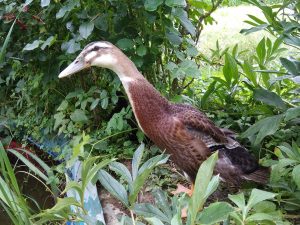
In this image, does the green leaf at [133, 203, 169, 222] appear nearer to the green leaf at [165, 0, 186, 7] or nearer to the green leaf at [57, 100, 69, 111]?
the green leaf at [165, 0, 186, 7]

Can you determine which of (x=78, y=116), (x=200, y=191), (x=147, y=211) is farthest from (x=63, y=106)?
(x=200, y=191)

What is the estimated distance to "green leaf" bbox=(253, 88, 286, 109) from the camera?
85.0 inches

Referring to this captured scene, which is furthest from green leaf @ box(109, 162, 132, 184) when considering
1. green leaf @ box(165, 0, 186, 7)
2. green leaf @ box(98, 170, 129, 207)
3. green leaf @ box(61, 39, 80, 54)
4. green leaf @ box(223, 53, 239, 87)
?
green leaf @ box(223, 53, 239, 87)

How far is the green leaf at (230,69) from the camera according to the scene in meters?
2.65

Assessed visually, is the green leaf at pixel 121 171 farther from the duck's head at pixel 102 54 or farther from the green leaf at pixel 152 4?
the green leaf at pixel 152 4

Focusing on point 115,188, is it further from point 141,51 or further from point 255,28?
point 141,51

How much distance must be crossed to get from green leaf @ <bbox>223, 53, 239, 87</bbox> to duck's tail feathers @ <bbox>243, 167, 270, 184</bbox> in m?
0.68

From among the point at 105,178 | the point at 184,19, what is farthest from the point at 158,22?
the point at 105,178

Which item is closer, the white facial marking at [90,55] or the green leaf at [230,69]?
the white facial marking at [90,55]

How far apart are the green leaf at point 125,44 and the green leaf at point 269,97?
2.09 ft

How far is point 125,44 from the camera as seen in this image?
2391mm

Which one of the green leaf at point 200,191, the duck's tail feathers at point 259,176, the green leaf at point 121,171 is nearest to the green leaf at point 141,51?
the duck's tail feathers at point 259,176

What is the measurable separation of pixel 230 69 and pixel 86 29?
0.82 m

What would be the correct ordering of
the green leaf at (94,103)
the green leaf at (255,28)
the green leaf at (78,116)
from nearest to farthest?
1. the green leaf at (255,28)
2. the green leaf at (94,103)
3. the green leaf at (78,116)
